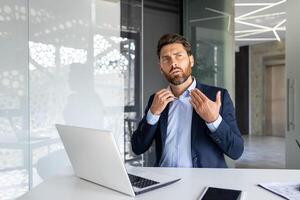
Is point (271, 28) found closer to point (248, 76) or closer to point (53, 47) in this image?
point (248, 76)

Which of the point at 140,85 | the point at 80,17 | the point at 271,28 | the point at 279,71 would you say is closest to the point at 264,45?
the point at 279,71

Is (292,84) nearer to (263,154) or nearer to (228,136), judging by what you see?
(228,136)

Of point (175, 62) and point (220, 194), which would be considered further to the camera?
point (175, 62)

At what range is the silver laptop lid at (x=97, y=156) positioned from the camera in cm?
102

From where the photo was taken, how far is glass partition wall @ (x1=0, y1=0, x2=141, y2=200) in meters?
2.77

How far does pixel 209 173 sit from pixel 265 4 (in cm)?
458

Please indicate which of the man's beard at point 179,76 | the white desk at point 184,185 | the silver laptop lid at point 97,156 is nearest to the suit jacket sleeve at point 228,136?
the white desk at point 184,185

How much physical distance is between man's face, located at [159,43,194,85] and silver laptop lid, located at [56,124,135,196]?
58cm

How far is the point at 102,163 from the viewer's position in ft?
3.58

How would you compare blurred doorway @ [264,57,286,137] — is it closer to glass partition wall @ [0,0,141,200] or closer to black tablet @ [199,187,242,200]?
glass partition wall @ [0,0,141,200]

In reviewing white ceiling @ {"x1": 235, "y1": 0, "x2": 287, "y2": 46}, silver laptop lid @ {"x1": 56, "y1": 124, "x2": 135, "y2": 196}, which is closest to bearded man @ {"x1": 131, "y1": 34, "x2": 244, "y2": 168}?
silver laptop lid @ {"x1": 56, "y1": 124, "x2": 135, "y2": 196}

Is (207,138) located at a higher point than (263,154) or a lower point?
higher

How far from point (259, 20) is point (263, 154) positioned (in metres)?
2.71

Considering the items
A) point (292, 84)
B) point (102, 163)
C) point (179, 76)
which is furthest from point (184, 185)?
point (292, 84)
